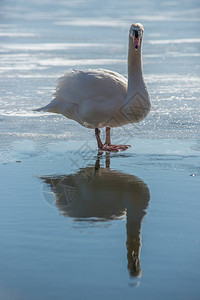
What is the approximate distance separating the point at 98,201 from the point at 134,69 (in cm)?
269

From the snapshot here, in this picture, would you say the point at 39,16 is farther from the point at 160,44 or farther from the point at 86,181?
the point at 86,181

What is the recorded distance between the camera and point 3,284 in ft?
10.6

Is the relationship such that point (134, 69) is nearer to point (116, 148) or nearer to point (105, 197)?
point (116, 148)

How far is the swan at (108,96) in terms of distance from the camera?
256 inches

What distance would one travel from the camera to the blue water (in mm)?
3256

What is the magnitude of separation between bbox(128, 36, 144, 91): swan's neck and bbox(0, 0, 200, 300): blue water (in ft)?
2.41

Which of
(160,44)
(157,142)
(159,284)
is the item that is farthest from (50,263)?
(160,44)

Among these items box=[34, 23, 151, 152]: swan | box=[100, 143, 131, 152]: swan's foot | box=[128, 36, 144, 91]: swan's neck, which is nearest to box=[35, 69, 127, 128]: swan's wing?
box=[34, 23, 151, 152]: swan

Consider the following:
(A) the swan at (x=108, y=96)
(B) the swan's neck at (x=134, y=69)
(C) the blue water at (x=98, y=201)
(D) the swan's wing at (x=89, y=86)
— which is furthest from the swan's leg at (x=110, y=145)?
(B) the swan's neck at (x=134, y=69)

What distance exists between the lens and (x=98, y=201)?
183 inches

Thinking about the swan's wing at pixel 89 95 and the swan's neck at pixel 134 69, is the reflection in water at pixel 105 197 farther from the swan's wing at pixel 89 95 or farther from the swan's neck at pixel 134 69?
the swan's neck at pixel 134 69

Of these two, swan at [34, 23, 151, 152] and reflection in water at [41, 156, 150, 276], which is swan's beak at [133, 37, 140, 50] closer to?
swan at [34, 23, 151, 152]

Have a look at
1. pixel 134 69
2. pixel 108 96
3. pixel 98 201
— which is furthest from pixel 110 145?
pixel 98 201

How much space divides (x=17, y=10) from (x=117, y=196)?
25913 millimetres
